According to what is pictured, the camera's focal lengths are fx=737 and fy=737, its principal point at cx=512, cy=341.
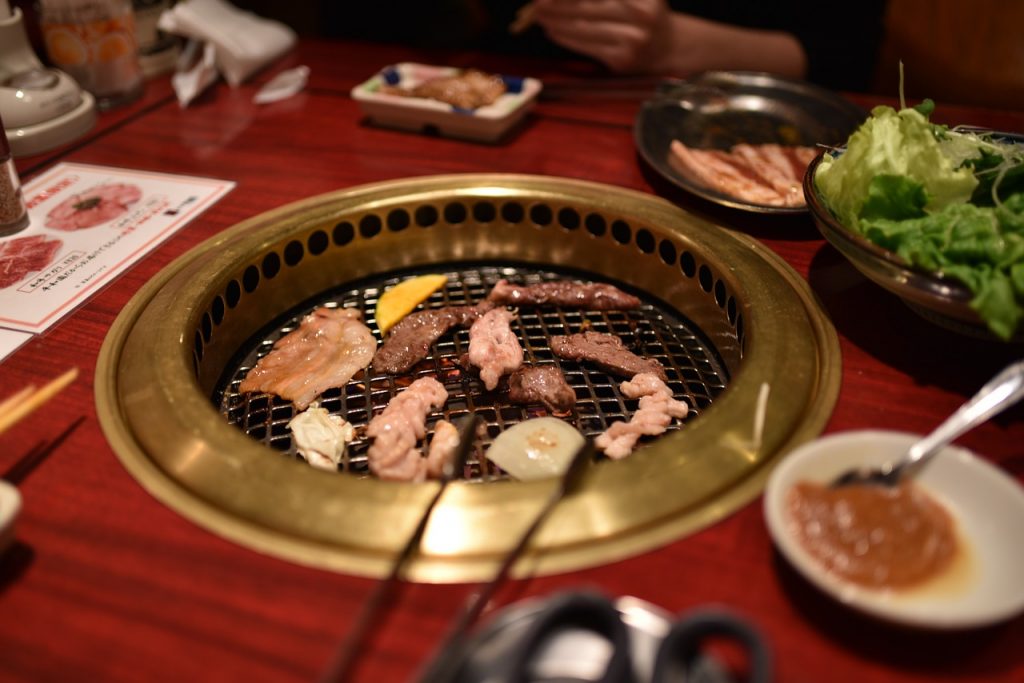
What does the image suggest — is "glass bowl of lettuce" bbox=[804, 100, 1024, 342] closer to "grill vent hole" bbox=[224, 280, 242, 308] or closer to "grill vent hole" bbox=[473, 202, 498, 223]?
"grill vent hole" bbox=[473, 202, 498, 223]

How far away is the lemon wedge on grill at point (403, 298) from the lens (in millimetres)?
2271

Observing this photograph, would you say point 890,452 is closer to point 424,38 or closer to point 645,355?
point 645,355

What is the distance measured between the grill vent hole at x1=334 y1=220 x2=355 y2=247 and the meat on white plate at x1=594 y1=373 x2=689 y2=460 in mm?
1068

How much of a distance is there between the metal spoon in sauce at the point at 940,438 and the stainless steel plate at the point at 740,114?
1476mm

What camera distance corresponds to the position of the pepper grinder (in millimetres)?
2169

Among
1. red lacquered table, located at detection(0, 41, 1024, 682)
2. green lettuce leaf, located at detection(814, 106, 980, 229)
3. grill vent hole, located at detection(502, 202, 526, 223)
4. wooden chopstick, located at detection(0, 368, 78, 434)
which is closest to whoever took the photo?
red lacquered table, located at detection(0, 41, 1024, 682)

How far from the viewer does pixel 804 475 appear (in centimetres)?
131

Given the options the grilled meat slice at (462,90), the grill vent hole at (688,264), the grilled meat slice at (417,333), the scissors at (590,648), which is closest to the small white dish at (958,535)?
the scissors at (590,648)

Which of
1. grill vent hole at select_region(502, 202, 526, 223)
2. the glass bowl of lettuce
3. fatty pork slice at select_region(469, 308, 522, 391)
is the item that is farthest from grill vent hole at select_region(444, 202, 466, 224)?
the glass bowl of lettuce

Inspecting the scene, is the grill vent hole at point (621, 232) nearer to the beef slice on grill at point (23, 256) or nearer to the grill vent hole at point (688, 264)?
the grill vent hole at point (688, 264)

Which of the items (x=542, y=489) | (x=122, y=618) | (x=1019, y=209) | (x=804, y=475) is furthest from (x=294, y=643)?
(x=1019, y=209)

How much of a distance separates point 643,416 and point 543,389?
0.88ft

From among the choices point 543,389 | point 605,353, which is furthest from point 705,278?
point 543,389

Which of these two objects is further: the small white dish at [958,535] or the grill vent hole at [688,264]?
the grill vent hole at [688,264]
